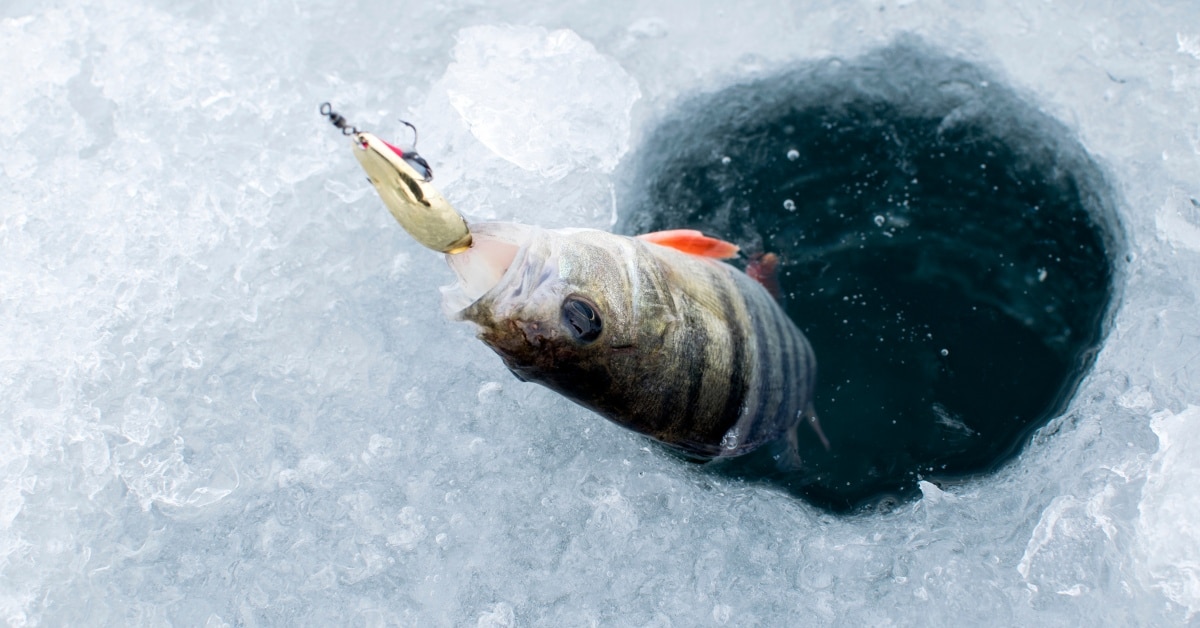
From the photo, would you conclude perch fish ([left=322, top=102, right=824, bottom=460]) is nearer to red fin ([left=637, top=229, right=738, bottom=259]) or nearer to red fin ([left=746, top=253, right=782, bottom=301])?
red fin ([left=637, top=229, right=738, bottom=259])

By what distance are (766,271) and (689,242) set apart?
2.45ft

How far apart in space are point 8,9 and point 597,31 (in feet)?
7.33

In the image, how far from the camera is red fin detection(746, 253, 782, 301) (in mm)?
3508

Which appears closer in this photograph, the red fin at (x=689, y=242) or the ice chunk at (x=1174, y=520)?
the ice chunk at (x=1174, y=520)

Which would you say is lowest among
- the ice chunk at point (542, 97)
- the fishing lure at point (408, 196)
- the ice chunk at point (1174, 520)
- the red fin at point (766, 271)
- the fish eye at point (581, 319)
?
the red fin at point (766, 271)

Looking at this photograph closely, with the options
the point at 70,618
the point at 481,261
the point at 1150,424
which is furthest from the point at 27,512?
the point at 1150,424

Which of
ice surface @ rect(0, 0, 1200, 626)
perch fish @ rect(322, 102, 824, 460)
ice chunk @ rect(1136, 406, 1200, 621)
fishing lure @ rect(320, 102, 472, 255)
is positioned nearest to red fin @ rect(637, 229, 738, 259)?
perch fish @ rect(322, 102, 824, 460)

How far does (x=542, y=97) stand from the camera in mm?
3240

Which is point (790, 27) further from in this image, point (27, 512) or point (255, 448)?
point (27, 512)

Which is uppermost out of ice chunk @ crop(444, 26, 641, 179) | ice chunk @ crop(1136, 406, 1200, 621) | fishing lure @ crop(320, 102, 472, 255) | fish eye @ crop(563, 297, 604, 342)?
fishing lure @ crop(320, 102, 472, 255)

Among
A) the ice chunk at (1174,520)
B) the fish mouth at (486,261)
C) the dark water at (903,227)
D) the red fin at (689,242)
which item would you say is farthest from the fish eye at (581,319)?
the ice chunk at (1174,520)

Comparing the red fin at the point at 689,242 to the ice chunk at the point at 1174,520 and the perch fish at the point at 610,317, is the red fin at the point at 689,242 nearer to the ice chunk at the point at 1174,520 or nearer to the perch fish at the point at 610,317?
the perch fish at the point at 610,317

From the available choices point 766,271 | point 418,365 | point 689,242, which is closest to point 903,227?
point 766,271

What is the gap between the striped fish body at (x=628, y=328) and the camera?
213 cm
